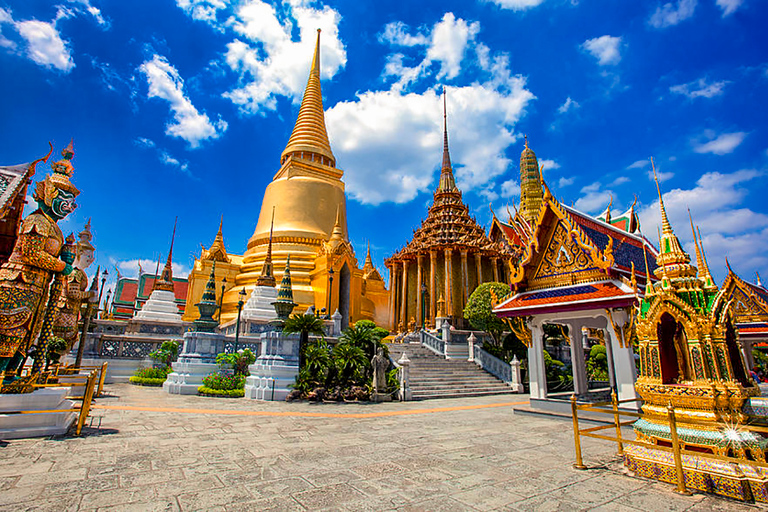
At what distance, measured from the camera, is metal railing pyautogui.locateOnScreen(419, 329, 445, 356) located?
19947mm

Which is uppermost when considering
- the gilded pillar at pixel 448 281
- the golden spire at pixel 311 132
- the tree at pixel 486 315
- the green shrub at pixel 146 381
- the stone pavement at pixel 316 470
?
the golden spire at pixel 311 132

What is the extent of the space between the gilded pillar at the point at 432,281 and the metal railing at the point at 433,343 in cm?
473

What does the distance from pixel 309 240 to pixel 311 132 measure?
11.2 metres

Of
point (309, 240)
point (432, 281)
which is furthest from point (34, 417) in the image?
point (432, 281)

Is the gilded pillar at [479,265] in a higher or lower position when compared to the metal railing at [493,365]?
higher

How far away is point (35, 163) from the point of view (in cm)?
625

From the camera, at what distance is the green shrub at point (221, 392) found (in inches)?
503

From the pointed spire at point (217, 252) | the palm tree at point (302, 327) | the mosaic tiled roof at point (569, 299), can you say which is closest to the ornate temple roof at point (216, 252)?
the pointed spire at point (217, 252)

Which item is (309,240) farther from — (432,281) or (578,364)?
(578,364)

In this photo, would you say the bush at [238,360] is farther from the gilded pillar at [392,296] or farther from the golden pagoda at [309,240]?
the gilded pillar at [392,296]

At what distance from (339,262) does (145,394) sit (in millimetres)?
14259

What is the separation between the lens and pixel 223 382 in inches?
522

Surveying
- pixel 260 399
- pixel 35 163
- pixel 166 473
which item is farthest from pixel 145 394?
pixel 166 473

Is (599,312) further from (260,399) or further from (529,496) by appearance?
(260,399)
